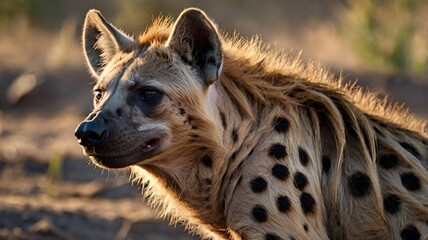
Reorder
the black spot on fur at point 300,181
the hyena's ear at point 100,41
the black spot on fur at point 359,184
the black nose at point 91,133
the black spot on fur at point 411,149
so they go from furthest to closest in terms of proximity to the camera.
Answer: the hyena's ear at point 100,41
the black spot on fur at point 411,149
the black spot on fur at point 359,184
the black spot on fur at point 300,181
the black nose at point 91,133

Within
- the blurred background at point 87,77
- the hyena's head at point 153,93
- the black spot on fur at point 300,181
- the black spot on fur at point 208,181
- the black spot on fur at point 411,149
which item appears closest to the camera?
the hyena's head at point 153,93

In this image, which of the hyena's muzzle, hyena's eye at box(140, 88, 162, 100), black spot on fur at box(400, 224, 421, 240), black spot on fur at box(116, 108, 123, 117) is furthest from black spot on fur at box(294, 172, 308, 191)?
black spot on fur at box(116, 108, 123, 117)

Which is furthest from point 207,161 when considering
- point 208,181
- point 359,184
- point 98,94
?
point 359,184

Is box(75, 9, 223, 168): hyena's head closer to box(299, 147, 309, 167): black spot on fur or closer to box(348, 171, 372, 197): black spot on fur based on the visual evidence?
box(299, 147, 309, 167): black spot on fur

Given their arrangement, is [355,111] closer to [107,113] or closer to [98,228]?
[107,113]

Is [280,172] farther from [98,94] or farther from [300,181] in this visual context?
[98,94]

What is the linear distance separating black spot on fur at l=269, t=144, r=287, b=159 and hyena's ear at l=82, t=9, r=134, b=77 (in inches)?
42.1

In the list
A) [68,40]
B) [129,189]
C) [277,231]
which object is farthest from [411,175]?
[68,40]

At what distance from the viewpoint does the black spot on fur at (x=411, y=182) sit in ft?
19.4

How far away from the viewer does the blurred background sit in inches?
317

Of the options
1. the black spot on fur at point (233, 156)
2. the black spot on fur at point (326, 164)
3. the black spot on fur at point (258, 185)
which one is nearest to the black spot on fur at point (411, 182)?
the black spot on fur at point (326, 164)

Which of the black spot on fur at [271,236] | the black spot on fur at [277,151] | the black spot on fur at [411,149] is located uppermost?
the black spot on fur at [411,149]

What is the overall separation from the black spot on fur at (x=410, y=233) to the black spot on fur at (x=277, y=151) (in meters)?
0.80

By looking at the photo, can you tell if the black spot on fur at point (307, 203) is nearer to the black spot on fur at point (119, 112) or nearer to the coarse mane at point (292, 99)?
the coarse mane at point (292, 99)
